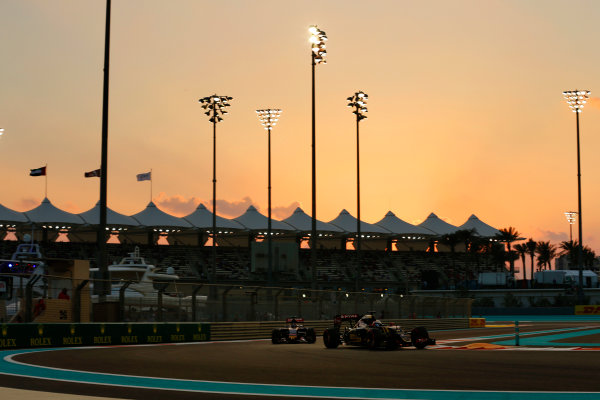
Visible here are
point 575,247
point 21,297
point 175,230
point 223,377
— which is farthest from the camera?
point 575,247

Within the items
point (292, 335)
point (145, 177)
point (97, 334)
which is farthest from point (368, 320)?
point (145, 177)


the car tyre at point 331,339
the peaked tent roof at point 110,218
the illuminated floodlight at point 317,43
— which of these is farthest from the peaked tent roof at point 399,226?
the car tyre at point 331,339

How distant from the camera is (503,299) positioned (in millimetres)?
80750

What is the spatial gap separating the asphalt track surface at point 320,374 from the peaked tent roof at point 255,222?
68.5 metres

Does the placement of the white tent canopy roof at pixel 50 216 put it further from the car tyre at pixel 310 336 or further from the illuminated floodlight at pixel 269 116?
the car tyre at pixel 310 336

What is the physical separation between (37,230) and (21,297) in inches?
2622

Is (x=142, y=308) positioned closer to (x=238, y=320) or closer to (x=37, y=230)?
(x=238, y=320)

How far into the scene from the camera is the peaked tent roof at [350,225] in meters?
94.6

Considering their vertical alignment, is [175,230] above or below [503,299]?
above

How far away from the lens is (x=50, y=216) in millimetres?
79938

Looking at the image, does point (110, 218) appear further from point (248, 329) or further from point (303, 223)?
point (248, 329)

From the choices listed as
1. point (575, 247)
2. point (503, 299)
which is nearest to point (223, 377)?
point (503, 299)

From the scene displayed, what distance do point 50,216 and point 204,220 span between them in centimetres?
1678

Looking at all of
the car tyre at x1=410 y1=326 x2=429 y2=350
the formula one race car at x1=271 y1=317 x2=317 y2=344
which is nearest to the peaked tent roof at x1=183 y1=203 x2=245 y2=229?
the formula one race car at x1=271 y1=317 x2=317 y2=344
